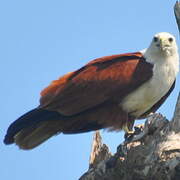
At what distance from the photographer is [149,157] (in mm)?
6887

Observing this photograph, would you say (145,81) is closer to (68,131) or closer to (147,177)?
(68,131)

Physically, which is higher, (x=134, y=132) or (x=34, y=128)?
(x=34, y=128)

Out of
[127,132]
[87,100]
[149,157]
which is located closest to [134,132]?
[127,132]

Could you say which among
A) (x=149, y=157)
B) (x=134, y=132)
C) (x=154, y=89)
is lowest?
(x=149, y=157)

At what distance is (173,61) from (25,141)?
7.85 feet

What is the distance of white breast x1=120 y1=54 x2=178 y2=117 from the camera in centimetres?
843

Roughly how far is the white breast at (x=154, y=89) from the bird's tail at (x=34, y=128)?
1.00 m

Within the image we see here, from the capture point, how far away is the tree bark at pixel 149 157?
662 centimetres

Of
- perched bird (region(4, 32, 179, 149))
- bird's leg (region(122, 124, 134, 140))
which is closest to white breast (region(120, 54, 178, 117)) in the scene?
perched bird (region(4, 32, 179, 149))

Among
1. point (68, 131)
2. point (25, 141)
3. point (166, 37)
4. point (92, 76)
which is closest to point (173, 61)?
point (166, 37)

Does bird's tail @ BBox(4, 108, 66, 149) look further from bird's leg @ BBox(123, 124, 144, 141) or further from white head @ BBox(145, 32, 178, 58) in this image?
white head @ BBox(145, 32, 178, 58)

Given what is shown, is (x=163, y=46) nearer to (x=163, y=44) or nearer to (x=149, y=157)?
(x=163, y=44)

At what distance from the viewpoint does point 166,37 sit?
874 centimetres

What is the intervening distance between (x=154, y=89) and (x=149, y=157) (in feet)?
5.71
